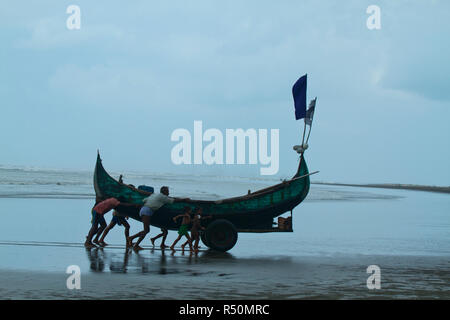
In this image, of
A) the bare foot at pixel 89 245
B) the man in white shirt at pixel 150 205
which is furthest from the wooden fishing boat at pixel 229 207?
the bare foot at pixel 89 245

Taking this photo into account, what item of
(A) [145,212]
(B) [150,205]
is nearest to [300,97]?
(B) [150,205]

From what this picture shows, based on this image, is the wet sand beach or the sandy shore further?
the wet sand beach

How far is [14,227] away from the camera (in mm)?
18703

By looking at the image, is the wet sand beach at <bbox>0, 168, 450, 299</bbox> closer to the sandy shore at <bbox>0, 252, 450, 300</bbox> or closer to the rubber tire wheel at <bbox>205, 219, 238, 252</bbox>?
the sandy shore at <bbox>0, 252, 450, 300</bbox>

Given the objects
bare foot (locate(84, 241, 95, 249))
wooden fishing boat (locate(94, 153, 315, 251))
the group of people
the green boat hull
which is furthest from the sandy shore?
bare foot (locate(84, 241, 95, 249))

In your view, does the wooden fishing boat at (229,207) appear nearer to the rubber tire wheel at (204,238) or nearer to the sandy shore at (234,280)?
the rubber tire wheel at (204,238)

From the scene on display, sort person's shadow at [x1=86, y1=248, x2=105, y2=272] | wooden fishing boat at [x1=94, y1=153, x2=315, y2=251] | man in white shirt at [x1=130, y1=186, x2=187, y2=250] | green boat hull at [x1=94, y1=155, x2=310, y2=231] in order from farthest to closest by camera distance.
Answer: green boat hull at [x1=94, y1=155, x2=310, y2=231], wooden fishing boat at [x1=94, y1=153, x2=315, y2=251], man in white shirt at [x1=130, y1=186, x2=187, y2=250], person's shadow at [x1=86, y1=248, x2=105, y2=272]

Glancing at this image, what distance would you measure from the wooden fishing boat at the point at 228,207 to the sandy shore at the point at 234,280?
1385 mm

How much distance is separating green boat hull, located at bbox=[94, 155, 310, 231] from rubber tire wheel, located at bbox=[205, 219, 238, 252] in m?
0.37

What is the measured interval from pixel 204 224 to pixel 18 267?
17.7 feet

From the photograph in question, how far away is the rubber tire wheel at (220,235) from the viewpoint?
1495 cm

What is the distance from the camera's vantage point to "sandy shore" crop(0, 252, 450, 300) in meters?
8.88
